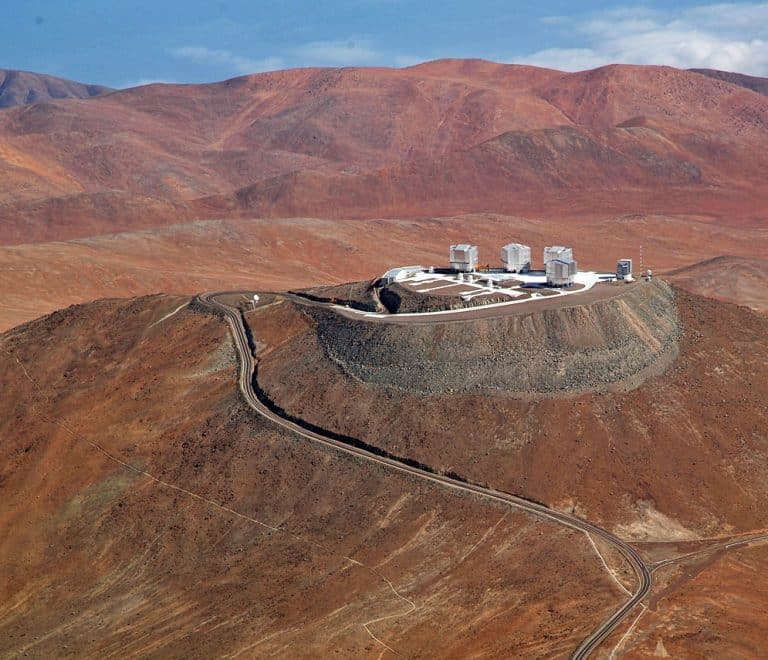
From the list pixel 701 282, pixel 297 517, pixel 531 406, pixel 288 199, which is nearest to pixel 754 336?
pixel 531 406

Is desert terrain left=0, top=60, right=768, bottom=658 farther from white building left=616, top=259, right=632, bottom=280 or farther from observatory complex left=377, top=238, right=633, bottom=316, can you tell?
observatory complex left=377, top=238, right=633, bottom=316

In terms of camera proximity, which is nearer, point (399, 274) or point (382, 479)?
point (382, 479)

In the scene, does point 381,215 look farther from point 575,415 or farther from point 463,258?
point 575,415

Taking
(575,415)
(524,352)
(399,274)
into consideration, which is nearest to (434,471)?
(575,415)

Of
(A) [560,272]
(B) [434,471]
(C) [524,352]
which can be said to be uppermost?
(A) [560,272]

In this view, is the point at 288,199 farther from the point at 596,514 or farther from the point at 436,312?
the point at 596,514

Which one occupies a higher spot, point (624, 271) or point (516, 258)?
point (516, 258)

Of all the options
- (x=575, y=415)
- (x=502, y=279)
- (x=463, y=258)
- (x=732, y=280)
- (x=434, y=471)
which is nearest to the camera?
(x=434, y=471)

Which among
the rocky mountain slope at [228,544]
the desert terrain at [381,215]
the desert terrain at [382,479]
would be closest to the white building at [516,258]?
the desert terrain at [382,479]
